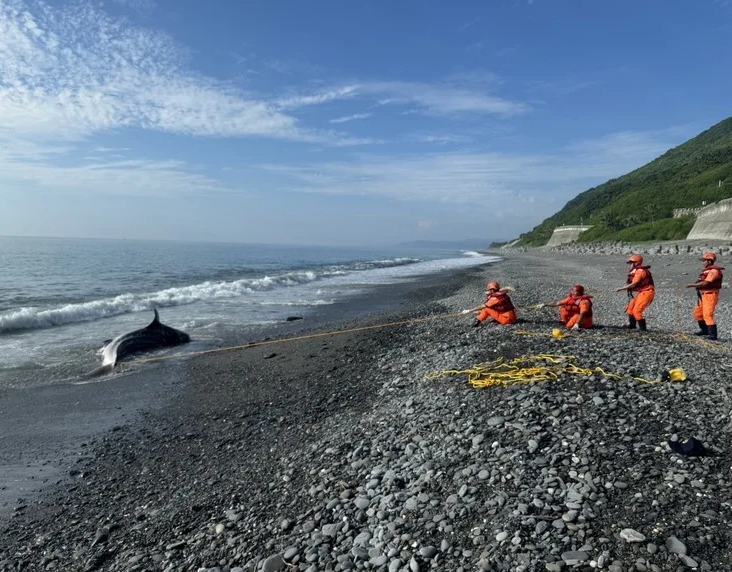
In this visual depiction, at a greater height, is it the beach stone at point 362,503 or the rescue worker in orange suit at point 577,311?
the rescue worker in orange suit at point 577,311

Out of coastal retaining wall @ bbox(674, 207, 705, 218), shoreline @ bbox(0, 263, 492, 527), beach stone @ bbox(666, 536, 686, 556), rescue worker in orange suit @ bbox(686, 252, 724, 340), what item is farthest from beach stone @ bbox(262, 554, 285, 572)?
coastal retaining wall @ bbox(674, 207, 705, 218)

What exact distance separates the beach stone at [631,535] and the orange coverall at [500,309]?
838cm

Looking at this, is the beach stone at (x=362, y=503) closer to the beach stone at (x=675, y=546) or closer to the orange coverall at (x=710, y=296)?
the beach stone at (x=675, y=546)

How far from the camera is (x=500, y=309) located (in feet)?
40.0

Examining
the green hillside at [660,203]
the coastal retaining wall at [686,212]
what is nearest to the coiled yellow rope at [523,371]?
the green hillside at [660,203]

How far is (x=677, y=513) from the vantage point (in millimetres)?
3949

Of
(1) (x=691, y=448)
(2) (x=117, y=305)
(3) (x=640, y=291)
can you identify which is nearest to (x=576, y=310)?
(3) (x=640, y=291)

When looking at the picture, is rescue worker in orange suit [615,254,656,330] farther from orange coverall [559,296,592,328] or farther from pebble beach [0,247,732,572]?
pebble beach [0,247,732,572]

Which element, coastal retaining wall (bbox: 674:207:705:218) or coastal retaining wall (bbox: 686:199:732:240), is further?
coastal retaining wall (bbox: 674:207:705:218)

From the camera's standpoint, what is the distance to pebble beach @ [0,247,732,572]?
12.8ft

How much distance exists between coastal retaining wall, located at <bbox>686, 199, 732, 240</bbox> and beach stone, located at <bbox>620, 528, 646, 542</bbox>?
166ft

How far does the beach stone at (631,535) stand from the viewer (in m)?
3.69

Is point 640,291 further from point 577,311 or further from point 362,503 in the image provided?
point 362,503

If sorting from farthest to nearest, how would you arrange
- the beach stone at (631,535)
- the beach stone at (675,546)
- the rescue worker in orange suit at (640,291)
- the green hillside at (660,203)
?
the green hillside at (660,203) → the rescue worker in orange suit at (640,291) → the beach stone at (631,535) → the beach stone at (675,546)
